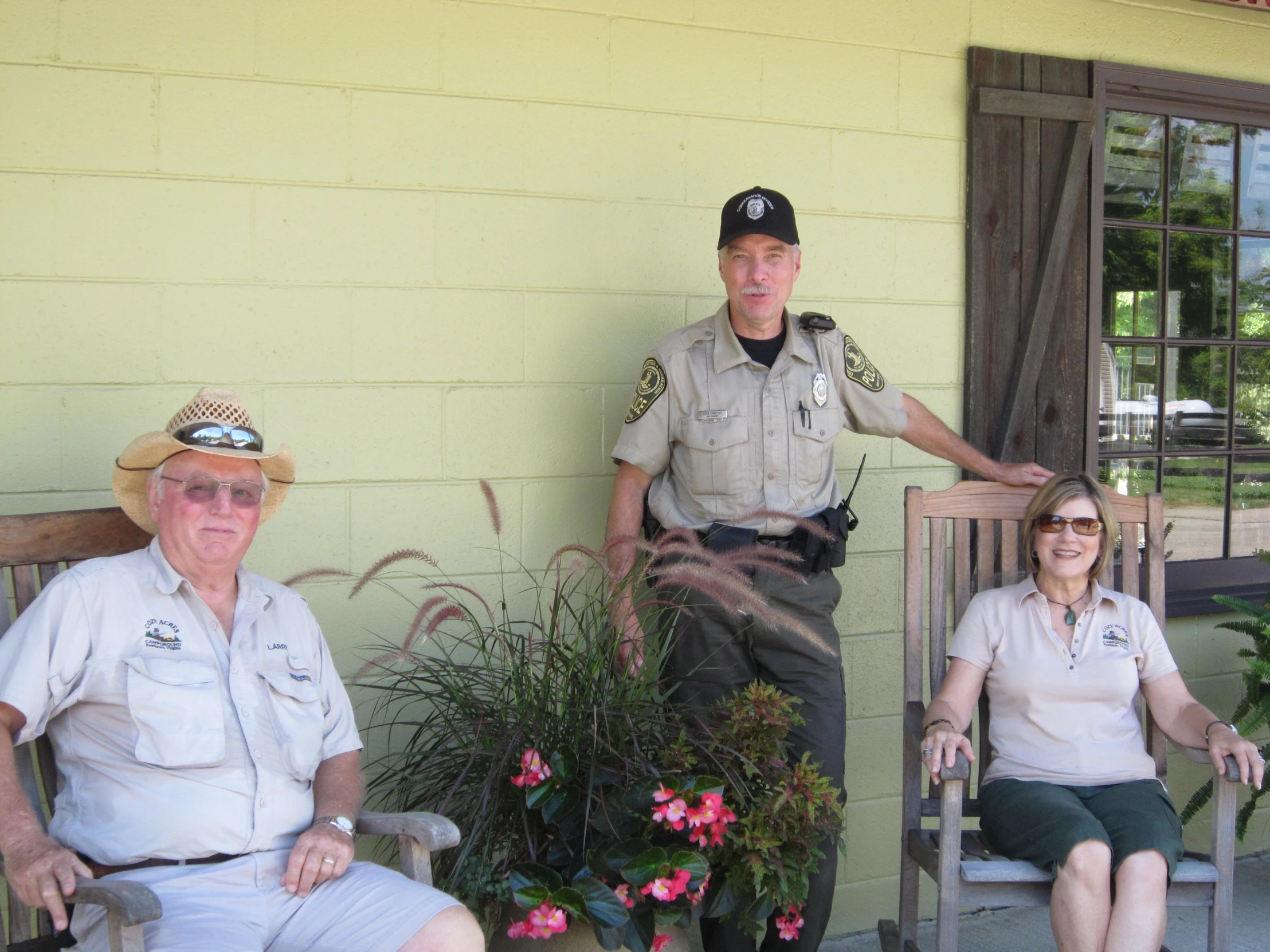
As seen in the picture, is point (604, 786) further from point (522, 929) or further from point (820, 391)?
point (820, 391)

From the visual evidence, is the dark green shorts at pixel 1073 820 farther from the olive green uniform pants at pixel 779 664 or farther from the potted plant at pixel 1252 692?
the potted plant at pixel 1252 692

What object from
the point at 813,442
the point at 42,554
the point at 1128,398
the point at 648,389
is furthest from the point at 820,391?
the point at 42,554

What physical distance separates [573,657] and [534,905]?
482 millimetres

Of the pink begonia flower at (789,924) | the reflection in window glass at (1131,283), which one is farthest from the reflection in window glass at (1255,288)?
the pink begonia flower at (789,924)

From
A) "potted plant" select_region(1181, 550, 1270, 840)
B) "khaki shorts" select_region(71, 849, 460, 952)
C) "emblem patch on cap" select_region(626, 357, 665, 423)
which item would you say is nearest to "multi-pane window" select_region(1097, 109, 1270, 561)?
"potted plant" select_region(1181, 550, 1270, 840)

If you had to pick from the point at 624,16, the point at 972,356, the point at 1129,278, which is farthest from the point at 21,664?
the point at 1129,278

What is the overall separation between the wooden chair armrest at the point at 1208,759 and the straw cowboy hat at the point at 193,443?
2.06 meters

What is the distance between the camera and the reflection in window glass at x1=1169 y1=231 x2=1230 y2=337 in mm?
3943

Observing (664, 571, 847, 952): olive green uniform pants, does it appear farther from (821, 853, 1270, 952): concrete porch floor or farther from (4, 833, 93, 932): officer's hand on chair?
(4, 833, 93, 932): officer's hand on chair

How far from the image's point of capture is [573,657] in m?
2.40

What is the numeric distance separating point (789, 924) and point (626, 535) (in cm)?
89

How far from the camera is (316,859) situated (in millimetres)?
2088

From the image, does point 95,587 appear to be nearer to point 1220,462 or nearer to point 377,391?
point 377,391

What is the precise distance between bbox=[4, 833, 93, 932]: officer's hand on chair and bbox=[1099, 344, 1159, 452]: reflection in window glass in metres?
3.13
